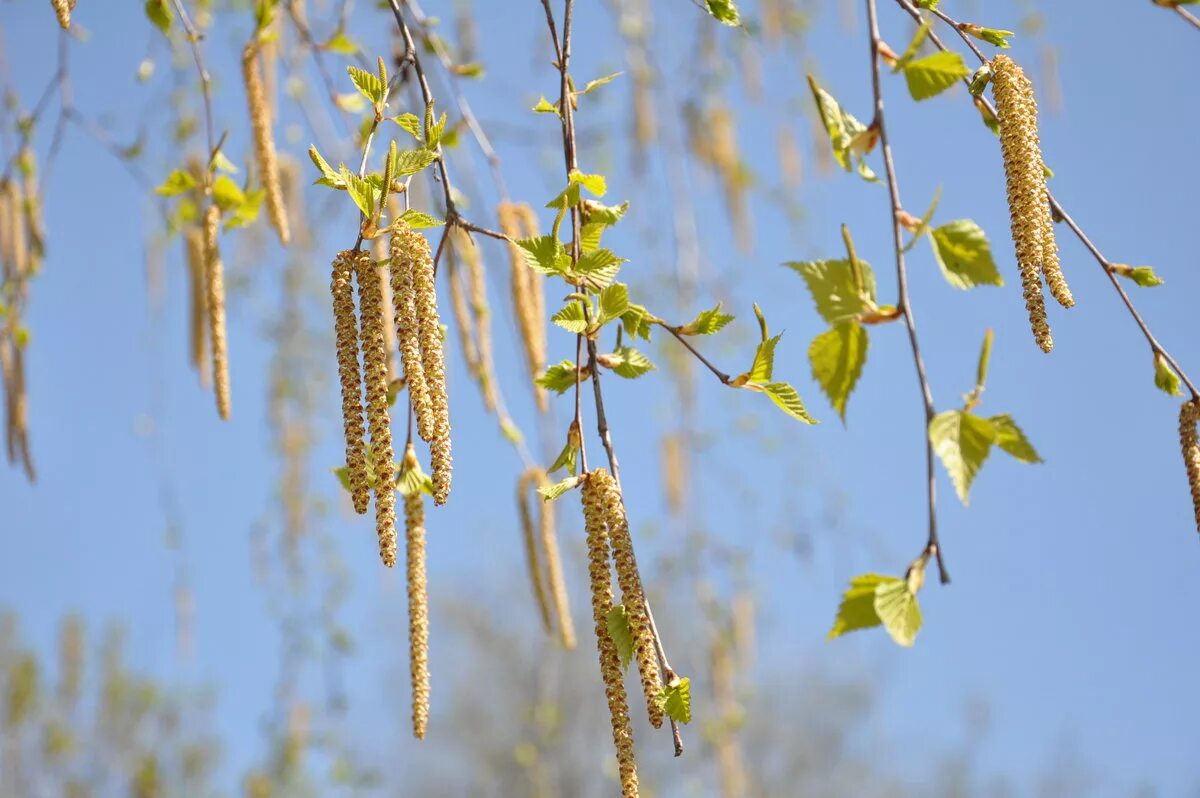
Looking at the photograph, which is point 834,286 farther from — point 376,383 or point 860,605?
point 376,383

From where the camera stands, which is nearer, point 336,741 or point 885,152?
point 885,152

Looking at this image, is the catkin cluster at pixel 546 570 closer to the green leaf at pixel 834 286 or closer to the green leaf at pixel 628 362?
the green leaf at pixel 628 362

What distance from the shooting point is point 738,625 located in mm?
3486

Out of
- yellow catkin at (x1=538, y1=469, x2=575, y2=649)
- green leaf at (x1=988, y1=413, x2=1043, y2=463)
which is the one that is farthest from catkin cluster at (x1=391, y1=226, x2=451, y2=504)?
yellow catkin at (x1=538, y1=469, x2=575, y2=649)

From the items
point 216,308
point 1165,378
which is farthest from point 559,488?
point 216,308

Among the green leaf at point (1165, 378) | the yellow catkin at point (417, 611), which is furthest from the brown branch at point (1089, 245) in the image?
the yellow catkin at point (417, 611)

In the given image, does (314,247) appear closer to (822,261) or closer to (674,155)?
(674,155)

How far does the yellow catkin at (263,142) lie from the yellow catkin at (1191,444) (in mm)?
930

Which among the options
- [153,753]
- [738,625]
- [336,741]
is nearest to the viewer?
[738,625]

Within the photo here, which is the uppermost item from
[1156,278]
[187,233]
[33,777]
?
[187,233]

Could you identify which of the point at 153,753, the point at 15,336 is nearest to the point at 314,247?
the point at 15,336

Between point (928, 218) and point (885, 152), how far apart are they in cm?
5

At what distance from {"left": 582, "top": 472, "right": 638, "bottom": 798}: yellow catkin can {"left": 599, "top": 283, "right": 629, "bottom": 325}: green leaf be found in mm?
126

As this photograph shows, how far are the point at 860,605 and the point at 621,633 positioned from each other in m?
0.17
